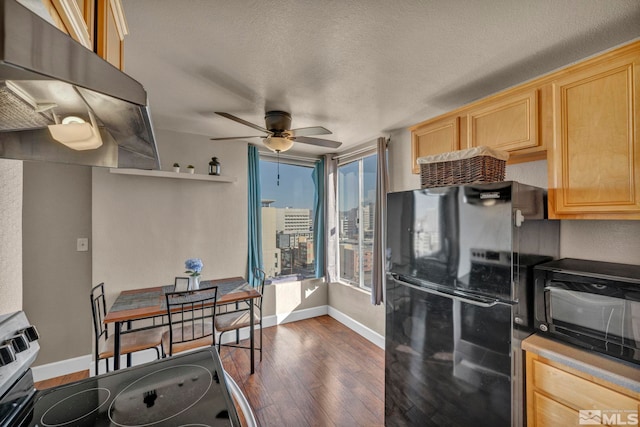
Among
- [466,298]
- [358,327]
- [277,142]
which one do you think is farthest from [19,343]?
[358,327]

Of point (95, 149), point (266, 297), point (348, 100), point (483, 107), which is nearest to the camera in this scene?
point (95, 149)

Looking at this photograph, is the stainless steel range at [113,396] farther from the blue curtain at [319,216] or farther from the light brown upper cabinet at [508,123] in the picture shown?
the blue curtain at [319,216]

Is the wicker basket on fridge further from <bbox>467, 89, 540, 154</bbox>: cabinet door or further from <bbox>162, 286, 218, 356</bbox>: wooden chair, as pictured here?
<bbox>162, 286, 218, 356</bbox>: wooden chair

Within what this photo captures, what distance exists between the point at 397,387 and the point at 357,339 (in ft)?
5.20

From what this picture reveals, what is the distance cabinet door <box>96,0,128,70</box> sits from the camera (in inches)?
32.4

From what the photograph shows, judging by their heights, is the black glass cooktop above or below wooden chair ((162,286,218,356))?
above

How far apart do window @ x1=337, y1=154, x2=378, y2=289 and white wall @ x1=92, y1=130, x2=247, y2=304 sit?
144 centimetres

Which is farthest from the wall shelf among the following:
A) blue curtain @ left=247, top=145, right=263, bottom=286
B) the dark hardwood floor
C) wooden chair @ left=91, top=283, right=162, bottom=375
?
the dark hardwood floor

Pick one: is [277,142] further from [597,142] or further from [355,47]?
[597,142]

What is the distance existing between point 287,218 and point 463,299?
2.90 meters

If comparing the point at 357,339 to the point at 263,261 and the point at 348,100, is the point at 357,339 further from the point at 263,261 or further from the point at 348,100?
the point at 348,100

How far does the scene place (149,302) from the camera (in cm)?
241

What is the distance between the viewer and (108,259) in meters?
2.73

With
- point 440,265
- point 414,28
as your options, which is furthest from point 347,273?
point 414,28
